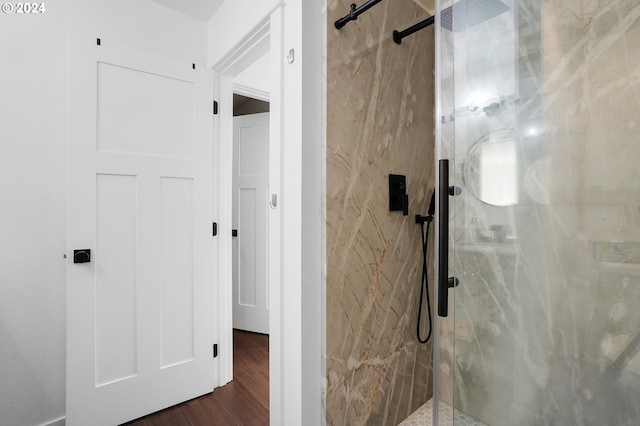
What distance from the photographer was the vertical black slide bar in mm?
1024

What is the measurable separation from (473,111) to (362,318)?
1007 mm

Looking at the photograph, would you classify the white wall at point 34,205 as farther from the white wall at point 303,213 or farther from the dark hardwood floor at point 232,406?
the white wall at point 303,213

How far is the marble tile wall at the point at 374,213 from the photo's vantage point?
136cm

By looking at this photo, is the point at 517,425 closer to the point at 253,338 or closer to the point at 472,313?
the point at 472,313

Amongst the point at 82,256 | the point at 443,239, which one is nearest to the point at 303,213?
the point at 443,239

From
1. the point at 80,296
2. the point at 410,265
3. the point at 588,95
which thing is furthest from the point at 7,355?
the point at 588,95

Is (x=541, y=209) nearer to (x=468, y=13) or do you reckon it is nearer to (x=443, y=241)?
(x=443, y=241)

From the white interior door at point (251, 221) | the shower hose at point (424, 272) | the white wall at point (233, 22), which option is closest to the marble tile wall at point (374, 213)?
the shower hose at point (424, 272)

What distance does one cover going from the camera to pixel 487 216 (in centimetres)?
96

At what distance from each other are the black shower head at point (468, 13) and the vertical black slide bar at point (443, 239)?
0.47 meters

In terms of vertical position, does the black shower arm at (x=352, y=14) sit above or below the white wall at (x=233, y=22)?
below

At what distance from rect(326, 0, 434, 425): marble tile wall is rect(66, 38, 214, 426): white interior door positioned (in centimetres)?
111

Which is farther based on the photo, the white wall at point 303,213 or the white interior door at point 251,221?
the white interior door at point 251,221

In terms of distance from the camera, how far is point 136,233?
5.98 feet
